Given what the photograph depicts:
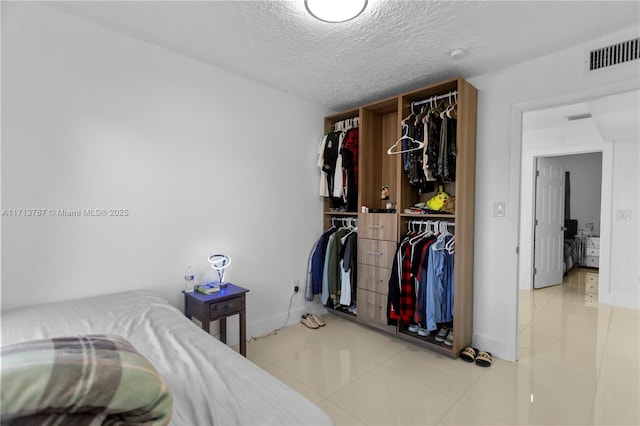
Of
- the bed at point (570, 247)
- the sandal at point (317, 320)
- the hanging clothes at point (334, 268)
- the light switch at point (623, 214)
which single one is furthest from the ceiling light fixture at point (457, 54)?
the bed at point (570, 247)

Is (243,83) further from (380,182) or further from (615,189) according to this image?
(615,189)

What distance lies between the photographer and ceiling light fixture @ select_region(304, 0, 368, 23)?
1.71m

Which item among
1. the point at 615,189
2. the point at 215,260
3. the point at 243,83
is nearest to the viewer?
the point at 215,260

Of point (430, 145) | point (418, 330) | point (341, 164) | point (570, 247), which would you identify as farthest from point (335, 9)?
point (570, 247)

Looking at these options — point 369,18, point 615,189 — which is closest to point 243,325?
point 369,18

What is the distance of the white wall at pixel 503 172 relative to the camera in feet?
7.70

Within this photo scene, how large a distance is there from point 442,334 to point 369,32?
2468 mm

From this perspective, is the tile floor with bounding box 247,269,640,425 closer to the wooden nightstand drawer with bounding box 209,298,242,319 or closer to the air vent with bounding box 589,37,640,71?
the wooden nightstand drawer with bounding box 209,298,242,319

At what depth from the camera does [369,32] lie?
2061mm

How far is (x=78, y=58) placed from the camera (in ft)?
6.46

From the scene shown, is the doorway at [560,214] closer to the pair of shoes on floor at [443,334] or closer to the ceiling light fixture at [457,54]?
the pair of shoes on floor at [443,334]

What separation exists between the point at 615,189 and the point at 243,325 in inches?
194

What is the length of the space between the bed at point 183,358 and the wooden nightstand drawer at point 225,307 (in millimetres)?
416

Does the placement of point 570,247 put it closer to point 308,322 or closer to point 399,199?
point 399,199
